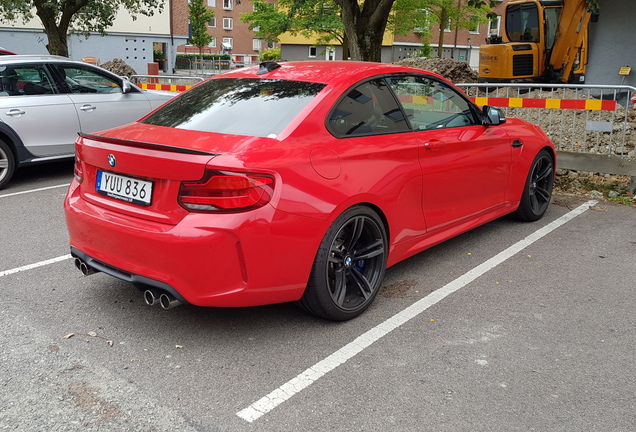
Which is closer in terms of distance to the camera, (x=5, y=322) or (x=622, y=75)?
(x=5, y=322)

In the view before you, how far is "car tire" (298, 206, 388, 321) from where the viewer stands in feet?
12.4

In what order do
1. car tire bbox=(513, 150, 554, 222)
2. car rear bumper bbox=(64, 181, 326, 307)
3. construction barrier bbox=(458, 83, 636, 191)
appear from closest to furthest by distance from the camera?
car rear bumper bbox=(64, 181, 326, 307)
car tire bbox=(513, 150, 554, 222)
construction barrier bbox=(458, 83, 636, 191)

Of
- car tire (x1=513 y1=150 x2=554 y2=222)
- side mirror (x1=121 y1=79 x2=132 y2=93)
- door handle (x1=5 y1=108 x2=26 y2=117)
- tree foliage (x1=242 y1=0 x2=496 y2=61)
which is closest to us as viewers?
car tire (x1=513 y1=150 x2=554 y2=222)

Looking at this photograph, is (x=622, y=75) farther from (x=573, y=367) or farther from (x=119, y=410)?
(x=119, y=410)

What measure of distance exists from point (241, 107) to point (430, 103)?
1643mm

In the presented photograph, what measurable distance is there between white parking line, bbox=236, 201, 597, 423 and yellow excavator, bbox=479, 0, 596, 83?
36.3 feet

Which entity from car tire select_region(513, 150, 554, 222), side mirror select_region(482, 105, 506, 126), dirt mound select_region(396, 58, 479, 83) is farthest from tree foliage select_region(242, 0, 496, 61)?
side mirror select_region(482, 105, 506, 126)

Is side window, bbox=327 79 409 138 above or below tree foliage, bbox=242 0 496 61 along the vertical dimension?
below

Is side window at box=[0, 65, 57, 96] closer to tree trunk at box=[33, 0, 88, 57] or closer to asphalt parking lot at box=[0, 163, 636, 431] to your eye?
asphalt parking lot at box=[0, 163, 636, 431]

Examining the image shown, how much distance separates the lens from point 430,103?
16.4 ft

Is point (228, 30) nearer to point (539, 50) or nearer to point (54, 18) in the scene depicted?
point (54, 18)

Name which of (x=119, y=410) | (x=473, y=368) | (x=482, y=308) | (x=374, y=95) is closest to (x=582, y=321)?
(x=482, y=308)

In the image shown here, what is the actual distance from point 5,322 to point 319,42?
38.5m

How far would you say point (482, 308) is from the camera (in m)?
4.33
